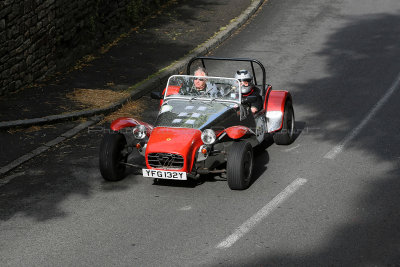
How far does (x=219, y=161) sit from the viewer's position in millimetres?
10250

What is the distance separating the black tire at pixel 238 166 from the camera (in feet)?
31.8

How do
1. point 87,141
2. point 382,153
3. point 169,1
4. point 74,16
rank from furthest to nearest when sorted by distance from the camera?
point 169,1, point 74,16, point 87,141, point 382,153

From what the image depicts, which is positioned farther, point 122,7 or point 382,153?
point 122,7

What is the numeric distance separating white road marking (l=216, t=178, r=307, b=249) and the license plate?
46.6 inches

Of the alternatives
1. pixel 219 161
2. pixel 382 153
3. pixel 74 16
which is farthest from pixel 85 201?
pixel 74 16

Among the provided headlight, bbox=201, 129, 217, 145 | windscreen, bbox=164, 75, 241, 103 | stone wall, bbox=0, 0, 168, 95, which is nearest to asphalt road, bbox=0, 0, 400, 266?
headlight, bbox=201, 129, 217, 145

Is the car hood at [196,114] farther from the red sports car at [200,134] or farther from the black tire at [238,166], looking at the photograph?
the black tire at [238,166]

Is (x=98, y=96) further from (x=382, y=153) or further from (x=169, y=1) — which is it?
(x=169, y=1)

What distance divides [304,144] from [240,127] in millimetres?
2220

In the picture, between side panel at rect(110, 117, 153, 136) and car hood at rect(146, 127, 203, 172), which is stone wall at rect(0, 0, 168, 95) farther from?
car hood at rect(146, 127, 203, 172)

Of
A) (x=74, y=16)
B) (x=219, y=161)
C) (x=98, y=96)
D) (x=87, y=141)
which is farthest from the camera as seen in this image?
(x=74, y=16)

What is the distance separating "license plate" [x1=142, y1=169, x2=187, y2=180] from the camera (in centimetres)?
959

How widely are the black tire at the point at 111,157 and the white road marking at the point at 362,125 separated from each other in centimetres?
344

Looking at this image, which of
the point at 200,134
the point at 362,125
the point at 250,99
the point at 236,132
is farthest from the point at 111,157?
the point at 362,125
